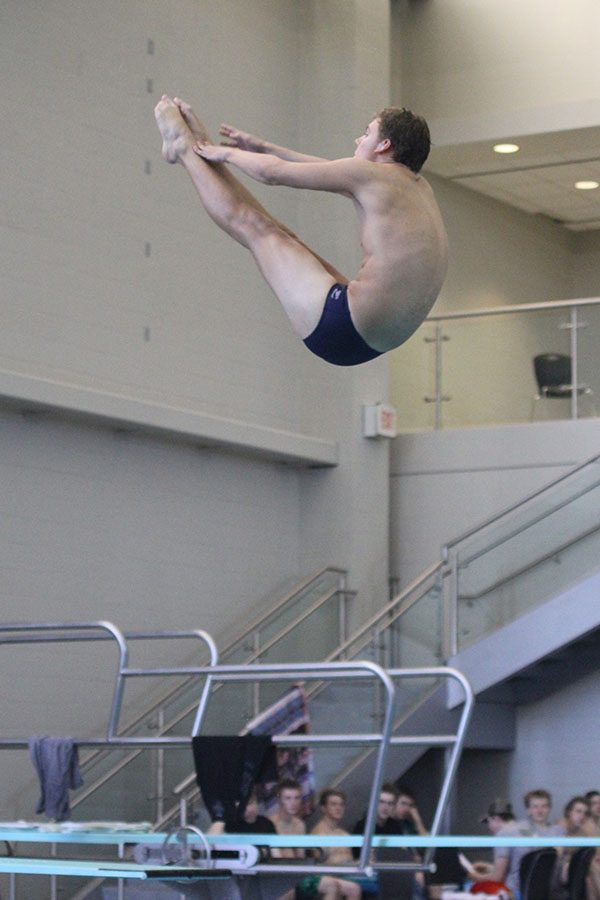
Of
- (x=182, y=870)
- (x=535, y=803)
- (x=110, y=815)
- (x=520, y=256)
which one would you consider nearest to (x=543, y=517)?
(x=535, y=803)

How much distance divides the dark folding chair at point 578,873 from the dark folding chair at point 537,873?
11cm

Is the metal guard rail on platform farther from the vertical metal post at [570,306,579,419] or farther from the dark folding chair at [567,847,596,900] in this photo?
the vertical metal post at [570,306,579,419]

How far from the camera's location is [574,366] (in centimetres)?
1278

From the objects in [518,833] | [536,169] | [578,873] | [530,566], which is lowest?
[578,873]

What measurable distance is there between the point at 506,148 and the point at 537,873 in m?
7.80

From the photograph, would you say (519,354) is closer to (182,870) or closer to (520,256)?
(520,256)

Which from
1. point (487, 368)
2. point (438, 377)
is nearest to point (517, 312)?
point (487, 368)

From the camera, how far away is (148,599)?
11.8m

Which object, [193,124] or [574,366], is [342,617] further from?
[193,124]

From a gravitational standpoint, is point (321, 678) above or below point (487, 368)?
below

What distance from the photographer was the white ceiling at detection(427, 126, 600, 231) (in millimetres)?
14422

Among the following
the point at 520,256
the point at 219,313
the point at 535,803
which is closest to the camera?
the point at 535,803

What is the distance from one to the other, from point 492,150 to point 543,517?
4.27 metres

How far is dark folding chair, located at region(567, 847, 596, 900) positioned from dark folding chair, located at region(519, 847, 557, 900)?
0.11 metres
